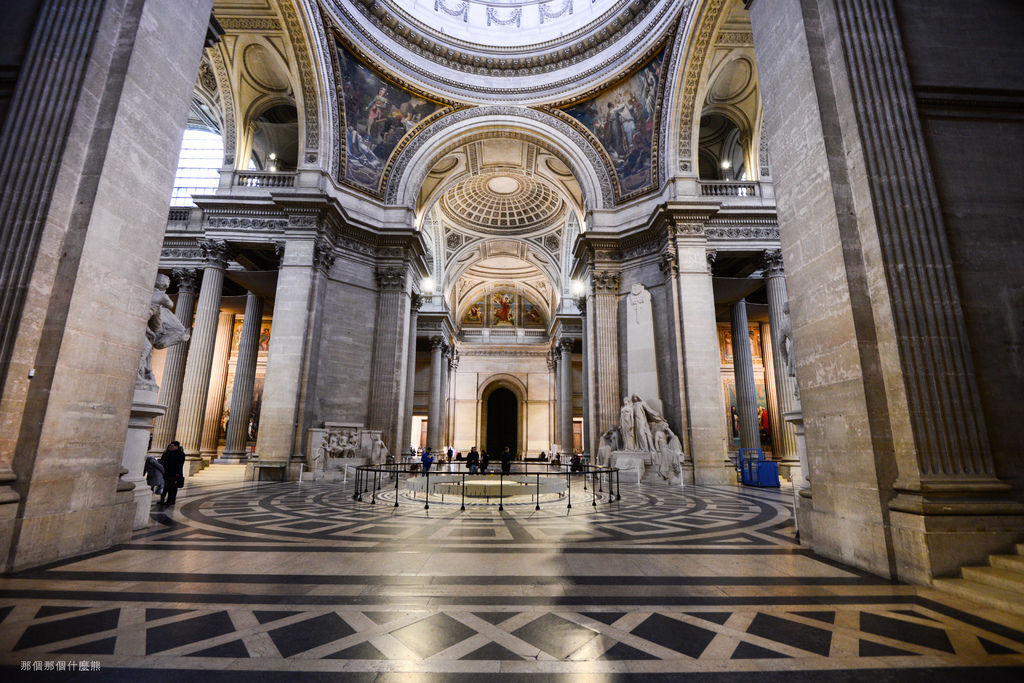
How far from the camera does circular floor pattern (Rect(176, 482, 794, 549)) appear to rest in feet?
16.0

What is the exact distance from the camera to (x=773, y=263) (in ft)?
46.2

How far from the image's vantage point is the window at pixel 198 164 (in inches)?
749

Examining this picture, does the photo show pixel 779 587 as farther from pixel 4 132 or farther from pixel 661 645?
pixel 4 132

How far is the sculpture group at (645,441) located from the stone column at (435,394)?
12.2 metres


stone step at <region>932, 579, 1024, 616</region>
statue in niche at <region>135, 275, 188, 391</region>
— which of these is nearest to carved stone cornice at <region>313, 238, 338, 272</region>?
statue in niche at <region>135, 275, 188, 391</region>

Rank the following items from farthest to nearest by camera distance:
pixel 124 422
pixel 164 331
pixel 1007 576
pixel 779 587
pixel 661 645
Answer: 1. pixel 164 331
2. pixel 124 422
3. pixel 779 587
4. pixel 1007 576
5. pixel 661 645

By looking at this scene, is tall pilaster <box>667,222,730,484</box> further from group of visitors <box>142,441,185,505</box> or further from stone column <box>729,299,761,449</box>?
group of visitors <box>142,441,185,505</box>

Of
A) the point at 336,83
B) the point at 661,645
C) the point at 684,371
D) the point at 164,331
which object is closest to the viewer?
the point at 661,645

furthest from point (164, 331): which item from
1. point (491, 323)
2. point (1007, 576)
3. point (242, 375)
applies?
point (491, 323)

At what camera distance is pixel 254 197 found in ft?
45.0

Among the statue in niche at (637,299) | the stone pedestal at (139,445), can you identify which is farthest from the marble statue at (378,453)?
the statue in niche at (637,299)

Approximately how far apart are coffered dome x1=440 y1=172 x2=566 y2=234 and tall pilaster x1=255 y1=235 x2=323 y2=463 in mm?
12534

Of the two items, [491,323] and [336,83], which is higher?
[336,83]

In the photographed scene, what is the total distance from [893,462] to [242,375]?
57.3ft
